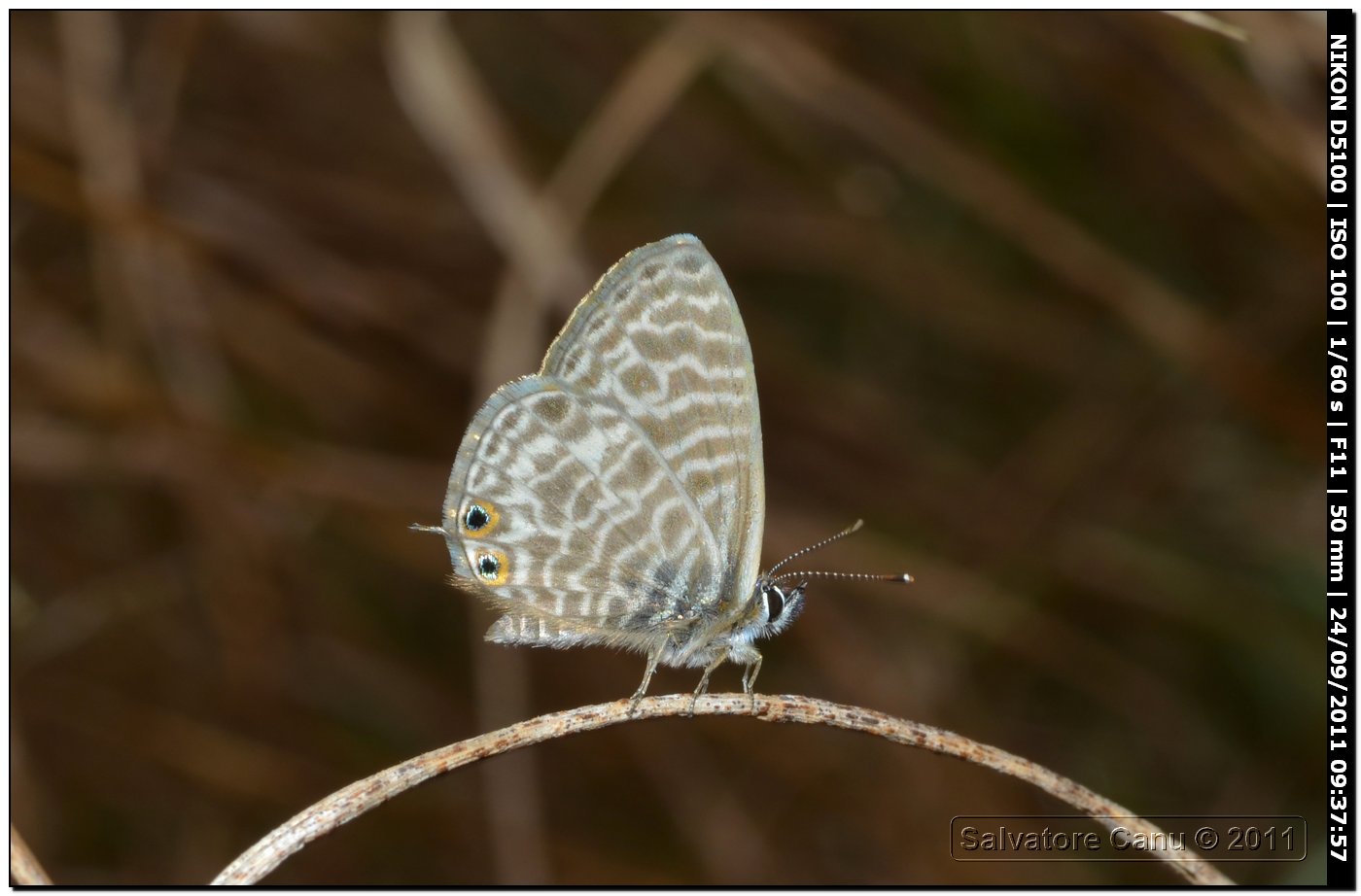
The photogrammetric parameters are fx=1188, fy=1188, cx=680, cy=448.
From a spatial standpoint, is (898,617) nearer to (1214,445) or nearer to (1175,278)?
(1214,445)

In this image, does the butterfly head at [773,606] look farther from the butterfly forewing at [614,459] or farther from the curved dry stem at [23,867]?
the curved dry stem at [23,867]

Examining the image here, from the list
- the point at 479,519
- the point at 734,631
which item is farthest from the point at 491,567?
the point at 734,631

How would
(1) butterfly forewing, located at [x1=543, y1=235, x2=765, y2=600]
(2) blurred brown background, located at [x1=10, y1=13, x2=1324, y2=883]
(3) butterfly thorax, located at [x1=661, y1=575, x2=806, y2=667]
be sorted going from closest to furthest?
(1) butterfly forewing, located at [x1=543, y1=235, x2=765, y2=600]
(3) butterfly thorax, located at [x1=661, y1=575, x2=806, y2=667]
(2) blurred brown background, located at [x1=10, y1=13, x2=1324, y2=883]

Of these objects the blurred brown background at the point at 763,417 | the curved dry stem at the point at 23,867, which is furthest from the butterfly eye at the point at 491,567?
the blurred brown background at the point at 763,417

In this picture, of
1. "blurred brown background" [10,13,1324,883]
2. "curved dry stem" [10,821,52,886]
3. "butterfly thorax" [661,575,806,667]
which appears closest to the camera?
"curved dry stem" [10,821,52,886]

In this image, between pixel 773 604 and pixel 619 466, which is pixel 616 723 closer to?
pixel 619 466

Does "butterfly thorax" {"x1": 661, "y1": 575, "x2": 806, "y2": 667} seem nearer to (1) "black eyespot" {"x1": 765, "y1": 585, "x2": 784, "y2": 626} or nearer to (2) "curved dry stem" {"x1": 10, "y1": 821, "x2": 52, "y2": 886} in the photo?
(1) "black eyespot" {"x1": 765, "y1": 585, "x2": 784, "y2": 626}

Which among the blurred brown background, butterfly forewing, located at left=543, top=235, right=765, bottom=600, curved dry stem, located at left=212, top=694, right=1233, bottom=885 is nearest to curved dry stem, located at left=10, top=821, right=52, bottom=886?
curved dry stem, located at left=212, top=694, right=1233, bottom=885
